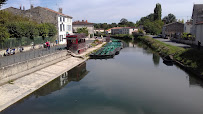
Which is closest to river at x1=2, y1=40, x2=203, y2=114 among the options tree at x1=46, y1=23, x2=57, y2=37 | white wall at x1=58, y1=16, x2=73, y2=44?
tree at x1=46, y1=23, x2=57, y2=37

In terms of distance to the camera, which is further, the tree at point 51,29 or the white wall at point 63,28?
the white wall at point 63,28

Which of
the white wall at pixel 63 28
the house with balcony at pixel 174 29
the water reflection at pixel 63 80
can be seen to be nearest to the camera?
the water reflection at pixel 63 80

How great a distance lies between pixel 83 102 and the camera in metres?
15.8

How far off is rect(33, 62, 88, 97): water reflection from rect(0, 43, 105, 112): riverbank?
56 cm

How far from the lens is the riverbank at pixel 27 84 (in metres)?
15.5

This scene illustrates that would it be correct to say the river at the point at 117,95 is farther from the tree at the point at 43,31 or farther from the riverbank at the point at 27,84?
the tree at the point at 43,31

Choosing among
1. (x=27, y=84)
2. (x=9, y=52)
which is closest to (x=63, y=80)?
(x=27, y=84)

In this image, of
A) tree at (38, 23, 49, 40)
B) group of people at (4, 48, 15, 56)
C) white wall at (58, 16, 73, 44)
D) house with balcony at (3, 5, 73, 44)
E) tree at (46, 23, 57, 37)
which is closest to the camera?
group of people at (4, 48, 15, 56)

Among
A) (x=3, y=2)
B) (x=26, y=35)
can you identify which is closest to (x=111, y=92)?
(x=3, y=2)

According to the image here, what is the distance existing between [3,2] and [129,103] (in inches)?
836

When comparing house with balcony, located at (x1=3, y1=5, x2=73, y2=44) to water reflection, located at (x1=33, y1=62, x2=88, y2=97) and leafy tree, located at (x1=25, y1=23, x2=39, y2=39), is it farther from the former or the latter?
Answer: water reflection, located at (x1=33, y1=62, x2=88, y2=97)

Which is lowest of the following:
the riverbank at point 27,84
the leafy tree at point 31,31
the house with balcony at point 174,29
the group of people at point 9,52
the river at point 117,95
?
the river at point 117,95

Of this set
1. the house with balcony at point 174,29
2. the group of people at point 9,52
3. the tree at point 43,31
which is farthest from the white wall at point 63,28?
the house with balcony at point 174,29

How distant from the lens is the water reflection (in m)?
18.3
